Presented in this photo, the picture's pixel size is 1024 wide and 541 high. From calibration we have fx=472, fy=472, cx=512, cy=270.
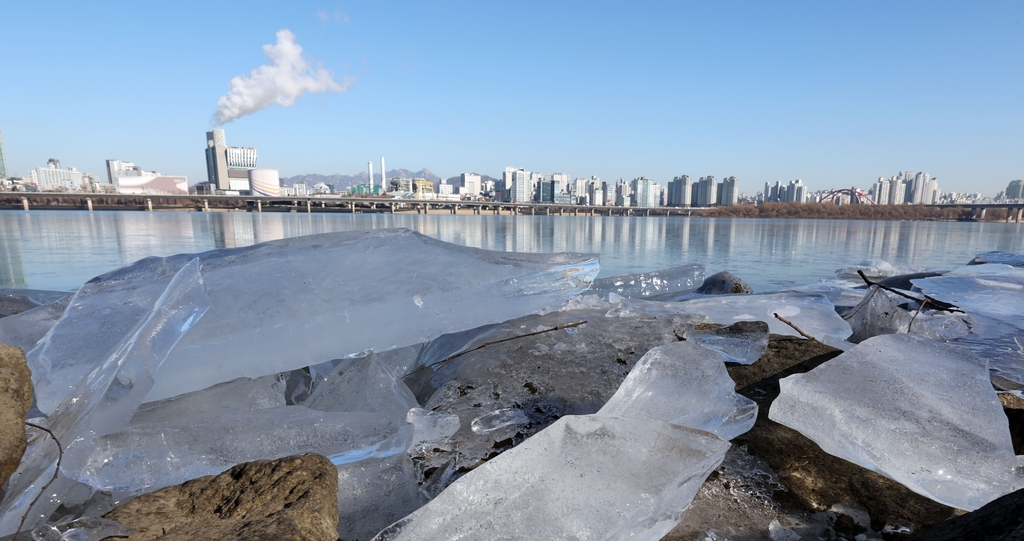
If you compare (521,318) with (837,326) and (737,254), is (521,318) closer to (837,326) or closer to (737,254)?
(837,326)

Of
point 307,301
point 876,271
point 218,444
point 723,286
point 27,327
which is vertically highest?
point 307,301

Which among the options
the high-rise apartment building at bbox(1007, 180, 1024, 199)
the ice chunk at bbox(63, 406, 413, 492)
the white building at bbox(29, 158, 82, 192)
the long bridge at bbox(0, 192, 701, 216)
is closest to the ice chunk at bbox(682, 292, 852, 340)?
the ice chunk at bbox(63, 406, 413, 492)

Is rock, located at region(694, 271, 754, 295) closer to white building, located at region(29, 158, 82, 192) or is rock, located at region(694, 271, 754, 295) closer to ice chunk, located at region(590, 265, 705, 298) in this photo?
ice chunk, located at region(590, 265, 705, 298)

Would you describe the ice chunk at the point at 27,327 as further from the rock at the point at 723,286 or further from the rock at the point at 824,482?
the rock at the point at 723,286

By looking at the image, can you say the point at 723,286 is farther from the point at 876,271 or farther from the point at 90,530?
the point at 90,530

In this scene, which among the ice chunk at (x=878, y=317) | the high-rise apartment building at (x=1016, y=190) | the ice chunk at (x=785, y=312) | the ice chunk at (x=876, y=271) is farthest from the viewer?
the high-rise apartment building at (x=1016, y=190)

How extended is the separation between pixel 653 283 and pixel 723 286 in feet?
2.41

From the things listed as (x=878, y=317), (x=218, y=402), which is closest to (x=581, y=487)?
(x=218, y=402)

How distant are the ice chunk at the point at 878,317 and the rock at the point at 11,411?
3.76 metres

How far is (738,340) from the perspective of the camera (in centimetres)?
193

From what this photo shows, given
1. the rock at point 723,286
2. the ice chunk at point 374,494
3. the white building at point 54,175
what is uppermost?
the white building at point 54,175

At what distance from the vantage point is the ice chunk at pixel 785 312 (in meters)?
2.53

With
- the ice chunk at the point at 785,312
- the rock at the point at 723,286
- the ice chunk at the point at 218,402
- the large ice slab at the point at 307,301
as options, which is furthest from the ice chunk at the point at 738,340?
the rock at the point at 723,286

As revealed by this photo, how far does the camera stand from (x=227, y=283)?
205 cm
